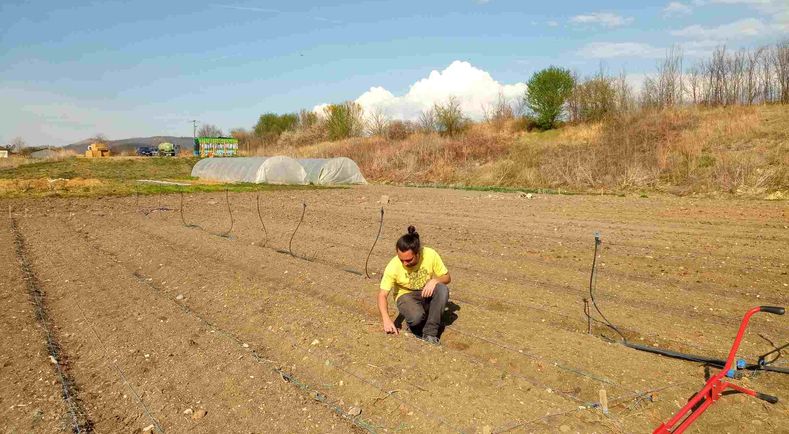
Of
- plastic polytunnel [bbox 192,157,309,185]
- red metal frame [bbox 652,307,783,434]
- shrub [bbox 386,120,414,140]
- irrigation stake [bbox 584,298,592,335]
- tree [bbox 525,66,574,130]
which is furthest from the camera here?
shrub [bbox 386,120,414,140]

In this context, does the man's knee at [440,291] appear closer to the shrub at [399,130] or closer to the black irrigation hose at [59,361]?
the black irrigation hose at [59,361]

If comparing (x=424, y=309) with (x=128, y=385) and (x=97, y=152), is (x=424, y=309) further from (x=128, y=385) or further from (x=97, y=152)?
(x=97, y=152)

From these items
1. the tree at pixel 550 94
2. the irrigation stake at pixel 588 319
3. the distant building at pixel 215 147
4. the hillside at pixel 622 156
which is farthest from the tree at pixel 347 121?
the irrigation stake at pixel 588 319

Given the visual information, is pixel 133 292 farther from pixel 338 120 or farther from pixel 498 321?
pixel 338 120

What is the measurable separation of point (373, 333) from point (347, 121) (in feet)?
161

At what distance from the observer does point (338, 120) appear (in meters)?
53.4

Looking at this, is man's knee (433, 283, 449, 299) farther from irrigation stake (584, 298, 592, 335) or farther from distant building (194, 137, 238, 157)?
distant building (194, 137, 238, 157)

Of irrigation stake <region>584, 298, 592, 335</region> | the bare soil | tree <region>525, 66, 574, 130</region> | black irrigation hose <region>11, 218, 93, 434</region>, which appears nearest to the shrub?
tree <region>525, 66, 574, 130</region>

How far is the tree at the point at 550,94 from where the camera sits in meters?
35.6

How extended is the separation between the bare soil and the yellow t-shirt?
0.48 metres

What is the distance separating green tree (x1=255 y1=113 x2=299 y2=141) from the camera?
67475mm

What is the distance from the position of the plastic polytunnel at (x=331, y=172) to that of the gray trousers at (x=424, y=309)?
81.2 ft

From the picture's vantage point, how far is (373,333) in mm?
5266

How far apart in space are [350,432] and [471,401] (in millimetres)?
875
